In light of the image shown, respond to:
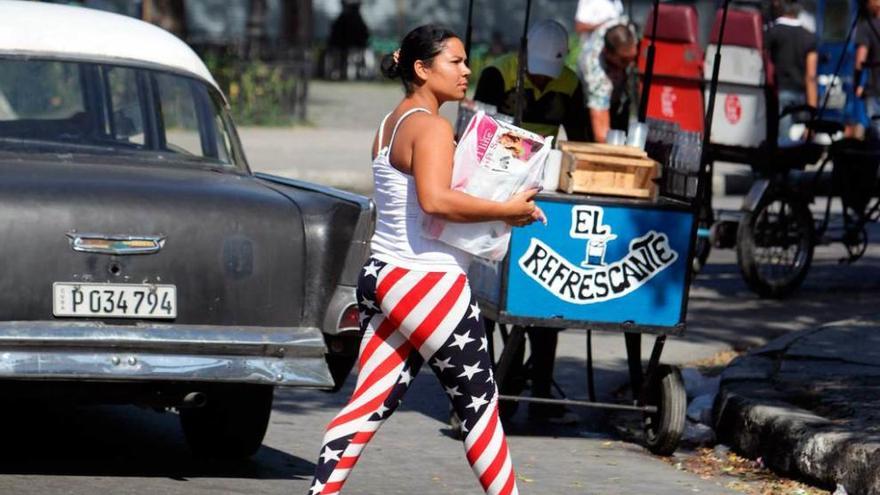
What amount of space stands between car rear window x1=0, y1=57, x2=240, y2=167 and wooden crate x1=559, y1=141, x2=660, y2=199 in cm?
145

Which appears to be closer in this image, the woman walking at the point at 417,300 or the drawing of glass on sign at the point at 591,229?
the woman walking at the point at 417,300

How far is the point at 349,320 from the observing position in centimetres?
682

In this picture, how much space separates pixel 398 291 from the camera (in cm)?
557

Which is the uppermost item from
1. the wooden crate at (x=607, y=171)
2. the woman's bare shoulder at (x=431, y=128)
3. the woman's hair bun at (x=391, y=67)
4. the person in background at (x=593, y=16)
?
the woman's hair bun at (x=391, y=67)

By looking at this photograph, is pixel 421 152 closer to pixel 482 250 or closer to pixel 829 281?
pixel 482 250

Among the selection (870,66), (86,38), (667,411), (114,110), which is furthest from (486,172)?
(870,66)

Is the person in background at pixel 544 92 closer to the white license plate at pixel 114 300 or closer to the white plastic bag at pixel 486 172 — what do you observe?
the white license plate at pixel 114 300

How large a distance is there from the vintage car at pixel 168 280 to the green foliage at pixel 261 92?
1825cm

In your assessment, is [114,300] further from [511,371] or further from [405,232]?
[511,371]

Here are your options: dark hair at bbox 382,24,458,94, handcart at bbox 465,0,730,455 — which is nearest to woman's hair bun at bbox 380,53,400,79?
dark hair at bbox 382,24,458,94

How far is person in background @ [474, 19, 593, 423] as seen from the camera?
8.71 m

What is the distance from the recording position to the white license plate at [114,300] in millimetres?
6406

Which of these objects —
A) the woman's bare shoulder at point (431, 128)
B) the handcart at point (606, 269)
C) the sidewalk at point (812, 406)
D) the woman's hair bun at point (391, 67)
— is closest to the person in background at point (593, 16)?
the sidewalk at point (812, 406)

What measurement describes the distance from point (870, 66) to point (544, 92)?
6537 millimetres
